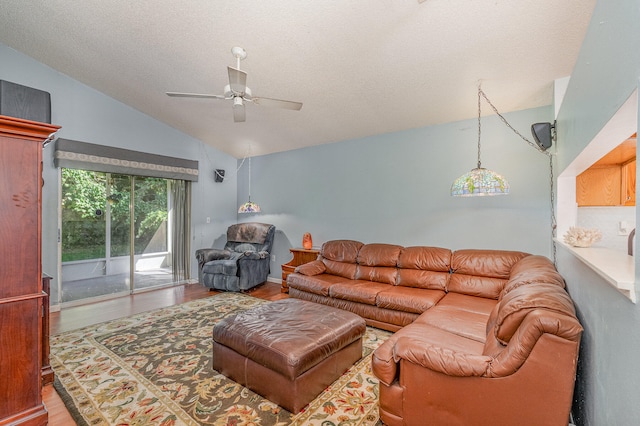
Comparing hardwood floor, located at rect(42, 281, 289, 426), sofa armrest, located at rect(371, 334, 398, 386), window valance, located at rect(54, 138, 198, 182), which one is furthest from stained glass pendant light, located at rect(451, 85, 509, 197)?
window valance, located at rect(54, 138, 198, 182)

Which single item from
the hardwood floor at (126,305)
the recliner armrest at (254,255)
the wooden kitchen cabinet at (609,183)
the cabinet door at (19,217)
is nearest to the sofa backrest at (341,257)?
the hardwood floor at (126,305)

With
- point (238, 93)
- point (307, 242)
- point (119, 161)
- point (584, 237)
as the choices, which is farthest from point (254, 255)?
point (584, 237)

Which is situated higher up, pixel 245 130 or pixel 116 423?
pixel 245 130

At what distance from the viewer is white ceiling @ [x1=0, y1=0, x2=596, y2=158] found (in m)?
2.31

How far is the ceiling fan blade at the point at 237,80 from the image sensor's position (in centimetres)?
236

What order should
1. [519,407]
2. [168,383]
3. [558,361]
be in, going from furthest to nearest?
[168,383] < [519,407] < [558,361]

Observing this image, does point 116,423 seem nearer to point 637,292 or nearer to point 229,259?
point 637,292

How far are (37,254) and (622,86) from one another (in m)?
2.88

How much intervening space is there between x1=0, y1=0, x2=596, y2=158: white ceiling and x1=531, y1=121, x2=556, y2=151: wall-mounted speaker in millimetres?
427

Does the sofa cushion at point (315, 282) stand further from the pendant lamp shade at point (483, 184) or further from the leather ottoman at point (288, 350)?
the pendant lamp shade at point (483, 184)

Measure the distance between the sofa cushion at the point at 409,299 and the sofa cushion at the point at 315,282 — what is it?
0.79 metres

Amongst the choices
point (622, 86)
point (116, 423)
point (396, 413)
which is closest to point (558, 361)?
point (396, 413)

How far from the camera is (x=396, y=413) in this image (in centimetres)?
173

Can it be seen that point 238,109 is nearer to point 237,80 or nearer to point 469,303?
point 237,80
